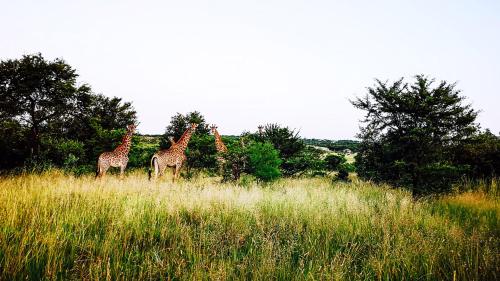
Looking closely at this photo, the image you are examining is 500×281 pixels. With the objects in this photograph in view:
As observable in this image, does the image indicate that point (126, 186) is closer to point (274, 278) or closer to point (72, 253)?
point (72, 253)

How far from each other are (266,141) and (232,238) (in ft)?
22.5

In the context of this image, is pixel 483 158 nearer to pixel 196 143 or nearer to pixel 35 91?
pixel 196 143

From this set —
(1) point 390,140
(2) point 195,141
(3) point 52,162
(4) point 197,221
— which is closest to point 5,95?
(3) point 52,162

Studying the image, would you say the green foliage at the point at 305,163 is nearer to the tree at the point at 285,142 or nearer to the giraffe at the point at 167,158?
the tree at the point at 285,142

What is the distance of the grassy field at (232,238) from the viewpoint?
3123 mm

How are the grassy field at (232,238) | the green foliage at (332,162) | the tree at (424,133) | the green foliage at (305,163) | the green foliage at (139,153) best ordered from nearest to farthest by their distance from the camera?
the grassy field at (232,238) → the tree at (424,133) → the green foliage at (139,153) → the green foliage at (305,163) → the green foliage at (332,162)

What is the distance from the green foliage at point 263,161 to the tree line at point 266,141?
0.03 metres

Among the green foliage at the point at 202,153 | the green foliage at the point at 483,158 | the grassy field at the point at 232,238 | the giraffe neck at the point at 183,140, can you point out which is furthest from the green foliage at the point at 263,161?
the green foliage at the point at 483,158

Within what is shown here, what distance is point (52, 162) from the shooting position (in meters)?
10.5

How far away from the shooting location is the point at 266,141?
10945 millimetres

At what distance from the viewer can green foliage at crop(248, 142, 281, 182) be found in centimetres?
974

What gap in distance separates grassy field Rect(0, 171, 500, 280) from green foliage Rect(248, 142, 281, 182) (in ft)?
8.29

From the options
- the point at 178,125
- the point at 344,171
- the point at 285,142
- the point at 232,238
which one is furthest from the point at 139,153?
the point at 344,171

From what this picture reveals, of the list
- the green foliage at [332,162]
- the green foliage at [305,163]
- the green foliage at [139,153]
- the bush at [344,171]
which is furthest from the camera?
the green foliage at [332,162]
